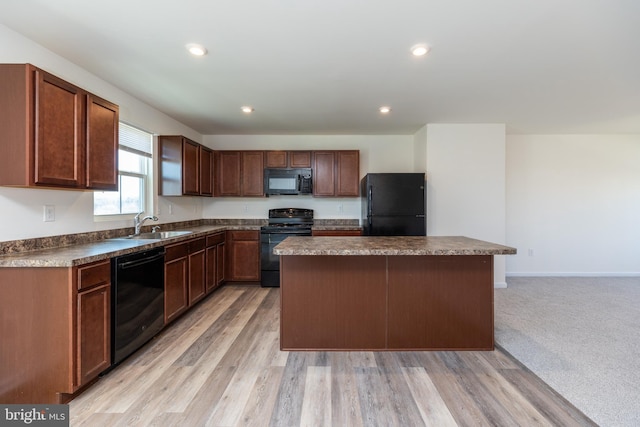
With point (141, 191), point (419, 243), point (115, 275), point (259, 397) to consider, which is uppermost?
point (141, 191)

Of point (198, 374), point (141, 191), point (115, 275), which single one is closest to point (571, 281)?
point (198, 374)

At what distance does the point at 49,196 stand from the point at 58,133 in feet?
1.95

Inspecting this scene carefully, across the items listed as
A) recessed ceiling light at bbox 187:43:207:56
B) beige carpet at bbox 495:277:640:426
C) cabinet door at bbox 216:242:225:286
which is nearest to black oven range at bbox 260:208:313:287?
cabinet door at bbox 216:242:225:286

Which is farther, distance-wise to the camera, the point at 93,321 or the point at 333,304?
the point at 333,304

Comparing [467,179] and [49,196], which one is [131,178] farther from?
[467,179]

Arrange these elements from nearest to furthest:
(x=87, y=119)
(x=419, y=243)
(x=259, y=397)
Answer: (x=259, y=397), (x=87, y=119), (x=419, y=243)

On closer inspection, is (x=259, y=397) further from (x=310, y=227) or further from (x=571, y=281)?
Result: (x=571, y=281)

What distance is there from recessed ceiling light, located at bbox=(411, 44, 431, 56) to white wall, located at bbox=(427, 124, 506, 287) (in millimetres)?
2136

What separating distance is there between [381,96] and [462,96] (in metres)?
0.88

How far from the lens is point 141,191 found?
3447 millimetres

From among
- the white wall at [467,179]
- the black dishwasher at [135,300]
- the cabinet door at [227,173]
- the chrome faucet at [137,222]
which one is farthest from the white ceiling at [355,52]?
the black dishwasher at [135,300]

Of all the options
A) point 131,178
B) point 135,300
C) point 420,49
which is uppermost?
point 420,49

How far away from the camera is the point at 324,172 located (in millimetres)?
4594

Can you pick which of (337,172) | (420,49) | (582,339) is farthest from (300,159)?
(582,339)
